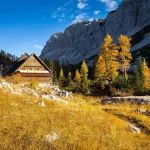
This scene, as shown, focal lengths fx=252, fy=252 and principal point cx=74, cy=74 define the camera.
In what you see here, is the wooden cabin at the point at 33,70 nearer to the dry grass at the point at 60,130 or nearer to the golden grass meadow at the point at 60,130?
the golden grass meadow at the point at 60,130

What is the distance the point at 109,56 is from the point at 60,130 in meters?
41.7

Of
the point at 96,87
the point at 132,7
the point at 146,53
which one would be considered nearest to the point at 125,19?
the point at 132,7

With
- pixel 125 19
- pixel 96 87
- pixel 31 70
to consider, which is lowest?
pixel 96 87

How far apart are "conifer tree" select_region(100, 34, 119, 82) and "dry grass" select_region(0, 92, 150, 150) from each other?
125 feet

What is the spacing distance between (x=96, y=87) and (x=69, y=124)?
4452cm

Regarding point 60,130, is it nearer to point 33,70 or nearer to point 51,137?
point 51,137

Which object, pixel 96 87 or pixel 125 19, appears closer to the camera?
pixel 96 87

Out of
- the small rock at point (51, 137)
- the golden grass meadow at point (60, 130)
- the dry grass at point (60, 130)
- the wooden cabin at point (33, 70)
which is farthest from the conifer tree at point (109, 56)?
the small rock at point (51, 137)

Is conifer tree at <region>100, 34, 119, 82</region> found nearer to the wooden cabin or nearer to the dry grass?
the wooden cabin

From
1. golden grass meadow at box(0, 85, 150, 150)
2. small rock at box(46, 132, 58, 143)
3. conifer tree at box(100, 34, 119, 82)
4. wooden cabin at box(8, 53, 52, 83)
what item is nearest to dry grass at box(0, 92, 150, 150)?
golden grass meadow at box(0, 85, 150, 150)

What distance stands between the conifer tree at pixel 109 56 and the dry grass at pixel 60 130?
38.2m

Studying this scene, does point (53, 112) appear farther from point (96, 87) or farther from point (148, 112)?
point (96, 87)

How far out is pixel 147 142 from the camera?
1057cm

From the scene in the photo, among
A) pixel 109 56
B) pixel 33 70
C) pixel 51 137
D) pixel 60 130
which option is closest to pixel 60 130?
pixel 60 130
